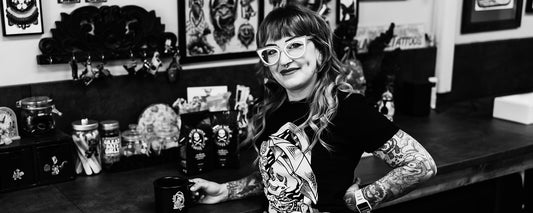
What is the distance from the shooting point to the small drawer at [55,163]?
2223mm

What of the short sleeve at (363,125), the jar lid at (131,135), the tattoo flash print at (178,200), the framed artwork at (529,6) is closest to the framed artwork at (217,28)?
the jar lid at (131,135)

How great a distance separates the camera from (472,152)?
2641 millimetres

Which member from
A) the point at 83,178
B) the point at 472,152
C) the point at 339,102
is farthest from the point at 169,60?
the point at 472,152

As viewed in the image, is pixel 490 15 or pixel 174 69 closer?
pixel 174 69

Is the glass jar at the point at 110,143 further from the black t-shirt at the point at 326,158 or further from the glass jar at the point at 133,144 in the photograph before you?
the black t-shirt at the point at 326,158

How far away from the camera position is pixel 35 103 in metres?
2.25

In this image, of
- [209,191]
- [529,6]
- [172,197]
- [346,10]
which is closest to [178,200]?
[172,197]

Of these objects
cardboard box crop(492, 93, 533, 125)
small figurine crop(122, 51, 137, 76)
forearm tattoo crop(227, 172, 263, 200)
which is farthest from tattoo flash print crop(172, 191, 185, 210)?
cardboard box crop(492, 93, 533, 125)

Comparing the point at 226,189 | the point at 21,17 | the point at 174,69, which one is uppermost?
the point at 21,17

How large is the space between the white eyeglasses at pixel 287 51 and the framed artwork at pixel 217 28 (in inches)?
30.9

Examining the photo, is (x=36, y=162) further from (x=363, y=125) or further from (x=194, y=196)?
(x=363, y=125)

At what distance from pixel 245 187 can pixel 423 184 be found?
0.80m

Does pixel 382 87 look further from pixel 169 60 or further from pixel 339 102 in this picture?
pixel 339 102

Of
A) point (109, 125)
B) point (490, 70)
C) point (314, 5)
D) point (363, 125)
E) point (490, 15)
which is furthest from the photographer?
point (490, 70)
